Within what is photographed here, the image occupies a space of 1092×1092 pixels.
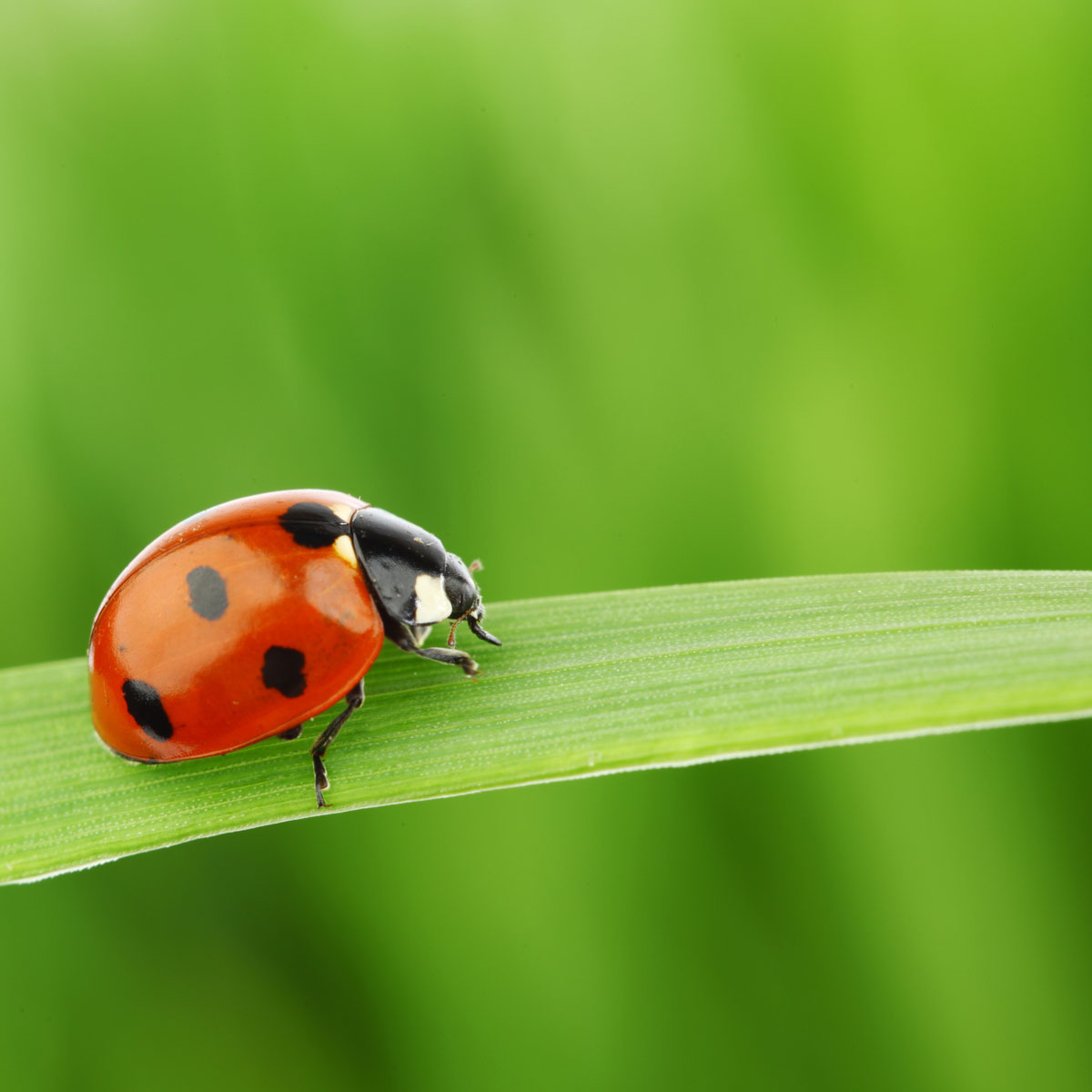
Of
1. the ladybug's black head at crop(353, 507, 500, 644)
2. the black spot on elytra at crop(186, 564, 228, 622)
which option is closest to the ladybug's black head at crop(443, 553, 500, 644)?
the ladybug's black head at crop(353, 507, 500, 644)

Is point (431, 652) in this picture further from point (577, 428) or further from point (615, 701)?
point (577, 428)

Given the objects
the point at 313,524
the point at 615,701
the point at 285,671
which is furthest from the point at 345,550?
the point at 615,701

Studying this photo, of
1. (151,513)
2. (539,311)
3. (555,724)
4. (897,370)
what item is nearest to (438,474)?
(539,311)

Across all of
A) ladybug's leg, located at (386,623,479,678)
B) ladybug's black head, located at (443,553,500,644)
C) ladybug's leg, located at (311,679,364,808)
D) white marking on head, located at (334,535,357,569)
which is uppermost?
white marking on head, located at (334,535,357,569)

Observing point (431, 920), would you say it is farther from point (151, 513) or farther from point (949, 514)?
point (949, 514)

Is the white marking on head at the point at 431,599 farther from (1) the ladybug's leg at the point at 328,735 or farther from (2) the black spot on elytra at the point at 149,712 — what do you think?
(2) the black spot on elytra at the point at 149,712

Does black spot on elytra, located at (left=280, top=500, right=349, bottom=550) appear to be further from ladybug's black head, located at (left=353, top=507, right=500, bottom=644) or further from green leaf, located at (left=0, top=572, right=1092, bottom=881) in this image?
green leaf, located at (left=0, top=572, right=1092, bottom=881)
